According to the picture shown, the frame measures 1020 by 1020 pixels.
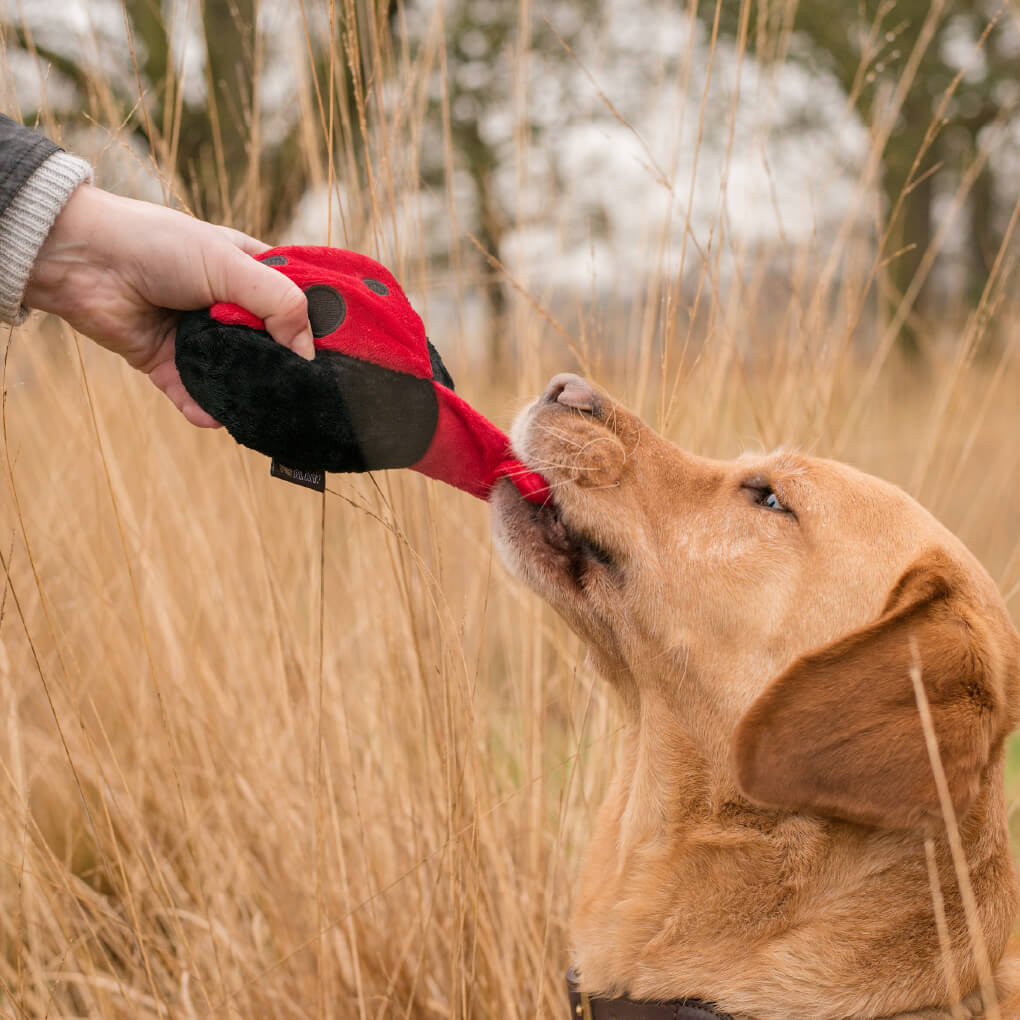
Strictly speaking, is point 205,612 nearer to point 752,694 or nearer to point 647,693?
point 647,693

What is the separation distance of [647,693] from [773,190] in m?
1.32

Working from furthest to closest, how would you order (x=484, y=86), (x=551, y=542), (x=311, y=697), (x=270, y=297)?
(x=484, y=86) → (x=311, y=697) → (x=551, y=542) → (x=270, y=297)

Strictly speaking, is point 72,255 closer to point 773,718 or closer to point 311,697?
point 311,697

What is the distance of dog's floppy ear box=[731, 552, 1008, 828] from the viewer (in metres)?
1.53

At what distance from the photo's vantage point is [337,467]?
158 cm

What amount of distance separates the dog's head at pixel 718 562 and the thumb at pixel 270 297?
1.91 ft

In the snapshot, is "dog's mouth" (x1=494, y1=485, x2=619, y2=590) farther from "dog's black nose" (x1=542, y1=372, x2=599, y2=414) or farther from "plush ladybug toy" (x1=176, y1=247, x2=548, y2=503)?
"plush ladybug toy" (x1=176, y1=247, x2=548, y2=503)

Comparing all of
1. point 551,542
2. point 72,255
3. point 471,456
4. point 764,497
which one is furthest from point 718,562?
point 72,255

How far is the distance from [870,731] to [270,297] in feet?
3.75

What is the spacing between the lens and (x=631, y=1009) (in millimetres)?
1777

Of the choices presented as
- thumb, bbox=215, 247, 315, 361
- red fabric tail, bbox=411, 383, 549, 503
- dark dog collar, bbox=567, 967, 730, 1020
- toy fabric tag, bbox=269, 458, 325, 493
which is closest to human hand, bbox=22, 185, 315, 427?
thumb, bbox=215, 247, 315, 361

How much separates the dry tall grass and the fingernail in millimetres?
417

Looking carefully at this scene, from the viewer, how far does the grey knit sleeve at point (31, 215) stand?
1535mm

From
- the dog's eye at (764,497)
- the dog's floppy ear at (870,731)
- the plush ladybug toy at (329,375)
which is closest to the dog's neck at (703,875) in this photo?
the dog's floppy ear at (870,731)
